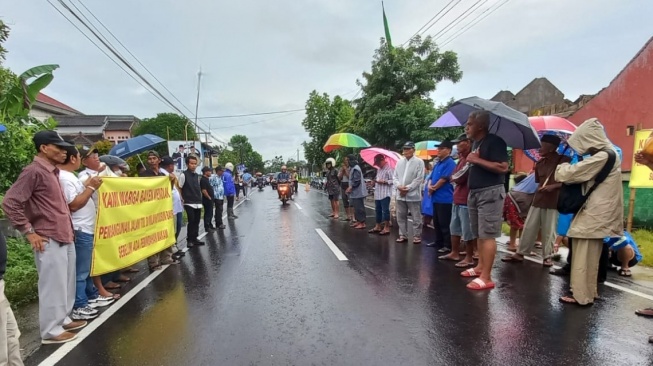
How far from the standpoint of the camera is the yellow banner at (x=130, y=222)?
15.3ft

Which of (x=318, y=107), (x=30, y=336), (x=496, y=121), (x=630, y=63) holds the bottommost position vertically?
(x=30, y=336)

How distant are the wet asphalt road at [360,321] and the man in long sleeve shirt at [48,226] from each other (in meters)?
0.28

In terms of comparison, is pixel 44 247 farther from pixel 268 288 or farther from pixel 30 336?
pixel 268 288

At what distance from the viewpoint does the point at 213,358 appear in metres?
3.20

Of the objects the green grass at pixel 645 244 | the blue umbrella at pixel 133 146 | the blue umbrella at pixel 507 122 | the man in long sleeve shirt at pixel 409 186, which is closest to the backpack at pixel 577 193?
the blue umbrella at pixel 507 122

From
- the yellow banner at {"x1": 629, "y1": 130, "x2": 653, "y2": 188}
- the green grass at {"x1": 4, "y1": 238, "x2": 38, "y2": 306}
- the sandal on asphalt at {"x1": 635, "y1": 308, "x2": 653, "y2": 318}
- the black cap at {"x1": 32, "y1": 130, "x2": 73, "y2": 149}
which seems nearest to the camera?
the black cap at {"x1": 32, "y1": 130, "x2": 73, "y2": 149}

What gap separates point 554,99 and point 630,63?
26.7 m

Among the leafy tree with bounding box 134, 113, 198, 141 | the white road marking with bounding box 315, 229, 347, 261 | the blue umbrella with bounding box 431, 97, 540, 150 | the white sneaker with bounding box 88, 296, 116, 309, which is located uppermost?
the leafy tree with bounding box 134, 113, 198, 141

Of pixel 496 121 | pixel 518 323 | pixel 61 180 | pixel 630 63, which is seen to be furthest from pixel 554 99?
pixel 61 180

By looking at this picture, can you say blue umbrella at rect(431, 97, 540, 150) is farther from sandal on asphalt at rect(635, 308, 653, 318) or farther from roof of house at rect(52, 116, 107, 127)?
roof of house at rect(52, 116, 107, 127)

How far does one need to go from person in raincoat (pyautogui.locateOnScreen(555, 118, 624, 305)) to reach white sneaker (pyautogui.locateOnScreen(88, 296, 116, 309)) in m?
Answer: 5.22

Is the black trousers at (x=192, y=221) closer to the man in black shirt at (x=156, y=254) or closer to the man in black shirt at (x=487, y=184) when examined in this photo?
the man in black shirt at (x=156, y=254)

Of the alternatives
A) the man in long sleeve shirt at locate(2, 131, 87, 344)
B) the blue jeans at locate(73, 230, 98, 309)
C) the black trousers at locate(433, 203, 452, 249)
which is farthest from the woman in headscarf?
the man in long sleeve shirt at locate(2, 131, 87, 344)

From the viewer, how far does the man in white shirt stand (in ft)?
12.8
